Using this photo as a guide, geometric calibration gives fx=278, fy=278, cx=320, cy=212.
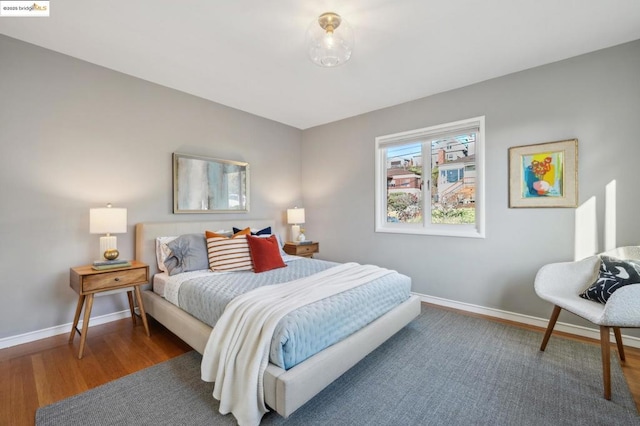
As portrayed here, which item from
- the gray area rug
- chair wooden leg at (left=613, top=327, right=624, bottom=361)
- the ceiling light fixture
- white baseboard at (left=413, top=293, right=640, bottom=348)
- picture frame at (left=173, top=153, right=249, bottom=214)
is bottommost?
the gray area rug

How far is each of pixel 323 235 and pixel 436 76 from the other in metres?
2.67

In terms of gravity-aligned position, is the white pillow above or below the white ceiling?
below

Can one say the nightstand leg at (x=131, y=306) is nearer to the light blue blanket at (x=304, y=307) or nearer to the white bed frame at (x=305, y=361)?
the white bed frame at (x=305, y=361)

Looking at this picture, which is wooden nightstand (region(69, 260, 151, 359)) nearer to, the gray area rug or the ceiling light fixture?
the gray area rug

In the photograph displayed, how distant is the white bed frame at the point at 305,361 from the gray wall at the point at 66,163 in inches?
8.2

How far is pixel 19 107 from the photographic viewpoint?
7.69 ft

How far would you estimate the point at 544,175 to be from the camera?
2.69 metres

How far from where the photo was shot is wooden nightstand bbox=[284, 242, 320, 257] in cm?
400

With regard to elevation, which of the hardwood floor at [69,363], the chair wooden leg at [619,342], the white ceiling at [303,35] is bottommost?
the hardwood floor at [69,363]

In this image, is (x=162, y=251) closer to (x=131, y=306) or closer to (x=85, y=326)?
(x=131, y=306)

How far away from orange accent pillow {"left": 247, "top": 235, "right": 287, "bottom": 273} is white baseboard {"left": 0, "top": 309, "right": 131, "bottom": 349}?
1.51 m

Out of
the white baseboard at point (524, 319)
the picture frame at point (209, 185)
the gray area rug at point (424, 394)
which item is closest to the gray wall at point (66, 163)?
the picture frame at point (209, 185)

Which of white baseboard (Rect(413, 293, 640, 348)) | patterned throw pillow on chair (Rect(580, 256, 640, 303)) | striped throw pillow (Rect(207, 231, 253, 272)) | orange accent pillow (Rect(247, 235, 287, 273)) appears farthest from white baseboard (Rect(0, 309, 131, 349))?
patterned throw pillow on chair (Rect(580, 256, 640, 303))

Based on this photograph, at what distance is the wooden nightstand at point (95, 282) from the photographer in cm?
222
